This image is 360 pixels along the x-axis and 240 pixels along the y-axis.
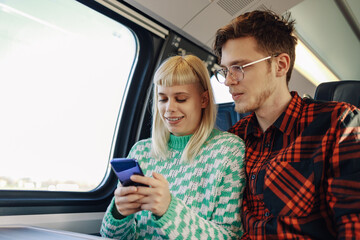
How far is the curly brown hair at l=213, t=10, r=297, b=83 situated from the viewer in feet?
5.31

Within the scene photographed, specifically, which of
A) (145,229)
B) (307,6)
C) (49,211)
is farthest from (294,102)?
(307,6)

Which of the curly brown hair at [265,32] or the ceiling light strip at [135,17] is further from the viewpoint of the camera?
the ceiling light strip at [135,17]

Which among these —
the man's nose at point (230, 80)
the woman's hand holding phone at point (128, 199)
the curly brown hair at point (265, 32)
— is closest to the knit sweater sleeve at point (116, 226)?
the woman's hand holding phone at point (128, 199)

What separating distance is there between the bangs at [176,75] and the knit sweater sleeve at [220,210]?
1.28ft

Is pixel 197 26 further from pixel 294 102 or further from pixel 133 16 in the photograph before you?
pixel 294 102

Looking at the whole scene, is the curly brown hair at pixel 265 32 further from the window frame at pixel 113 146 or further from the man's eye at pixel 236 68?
the window frame at pixel 113 146

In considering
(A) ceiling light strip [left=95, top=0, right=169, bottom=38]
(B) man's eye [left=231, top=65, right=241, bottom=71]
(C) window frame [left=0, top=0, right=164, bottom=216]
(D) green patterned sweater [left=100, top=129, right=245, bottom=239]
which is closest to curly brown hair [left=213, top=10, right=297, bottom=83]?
(B) man's eye [left=231, top=65, right=241, bottom=71]

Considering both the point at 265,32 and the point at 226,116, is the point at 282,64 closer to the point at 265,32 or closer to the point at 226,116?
the point at 265,32

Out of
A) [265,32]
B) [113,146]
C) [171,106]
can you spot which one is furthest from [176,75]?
[113,146]

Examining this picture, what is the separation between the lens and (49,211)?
1987 mm

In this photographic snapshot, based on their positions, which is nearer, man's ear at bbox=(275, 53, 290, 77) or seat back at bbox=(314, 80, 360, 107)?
man's ear at bbox=(275, 53, 290, 77)

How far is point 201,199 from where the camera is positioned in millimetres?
1518

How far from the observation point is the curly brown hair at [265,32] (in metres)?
1.62

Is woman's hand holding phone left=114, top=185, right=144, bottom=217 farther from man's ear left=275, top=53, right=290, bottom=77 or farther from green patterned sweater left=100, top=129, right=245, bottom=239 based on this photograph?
man's ear left=275, top=53, right=290, bottom=77
